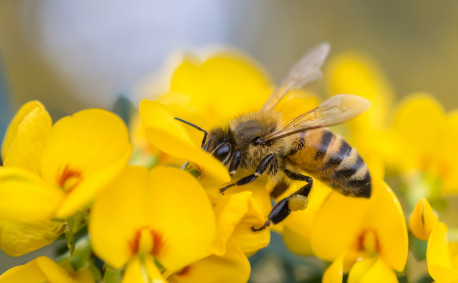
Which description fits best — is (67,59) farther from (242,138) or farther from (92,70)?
(242,138)

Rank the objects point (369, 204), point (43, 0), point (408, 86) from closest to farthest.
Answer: point (369, 204)
point (408, 86)
point (43, 0)

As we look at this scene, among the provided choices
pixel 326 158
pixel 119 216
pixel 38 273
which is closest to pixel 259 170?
pixel 326 158

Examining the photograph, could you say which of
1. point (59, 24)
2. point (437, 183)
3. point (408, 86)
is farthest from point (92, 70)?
point (437, 183)

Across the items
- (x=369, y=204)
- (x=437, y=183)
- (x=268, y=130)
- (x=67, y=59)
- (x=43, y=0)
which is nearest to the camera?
(x=369, y=204)

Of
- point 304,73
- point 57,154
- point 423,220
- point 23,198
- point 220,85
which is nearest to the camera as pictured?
point 23,198

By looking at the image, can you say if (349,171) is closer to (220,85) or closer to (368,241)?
(368,241)

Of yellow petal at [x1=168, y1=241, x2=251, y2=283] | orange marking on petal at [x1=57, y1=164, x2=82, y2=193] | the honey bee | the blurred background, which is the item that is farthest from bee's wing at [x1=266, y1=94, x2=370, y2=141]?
the blurred background

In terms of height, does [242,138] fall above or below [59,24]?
above
